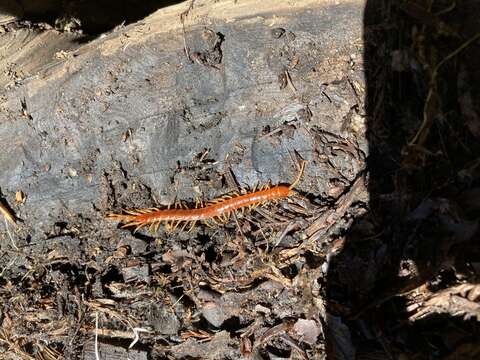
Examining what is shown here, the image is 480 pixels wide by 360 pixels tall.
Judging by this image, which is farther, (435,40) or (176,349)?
(176,349)

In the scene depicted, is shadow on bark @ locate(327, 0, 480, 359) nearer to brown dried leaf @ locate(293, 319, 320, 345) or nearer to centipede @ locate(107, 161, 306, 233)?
brown dried leaf @ locate(293, 319, 320, 345)

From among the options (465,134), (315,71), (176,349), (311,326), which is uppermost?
(315,71)

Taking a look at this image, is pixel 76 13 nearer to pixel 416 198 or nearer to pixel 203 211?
pixel 203 211

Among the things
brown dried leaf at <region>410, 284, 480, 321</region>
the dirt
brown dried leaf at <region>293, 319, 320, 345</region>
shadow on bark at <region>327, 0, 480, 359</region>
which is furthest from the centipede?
brown dried leaf at <region>410, 284, 480, 321</region>

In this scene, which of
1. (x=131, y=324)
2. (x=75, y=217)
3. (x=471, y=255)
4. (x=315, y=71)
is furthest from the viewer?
(x=75, y=217)

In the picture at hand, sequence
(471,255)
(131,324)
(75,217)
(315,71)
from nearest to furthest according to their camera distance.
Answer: (471,255), (315,71), (131,324), (75,217)

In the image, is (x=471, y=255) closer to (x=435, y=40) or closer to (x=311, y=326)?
(x=311, y=326)

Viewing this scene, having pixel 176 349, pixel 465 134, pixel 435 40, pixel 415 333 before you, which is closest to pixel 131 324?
pixel 176 349
